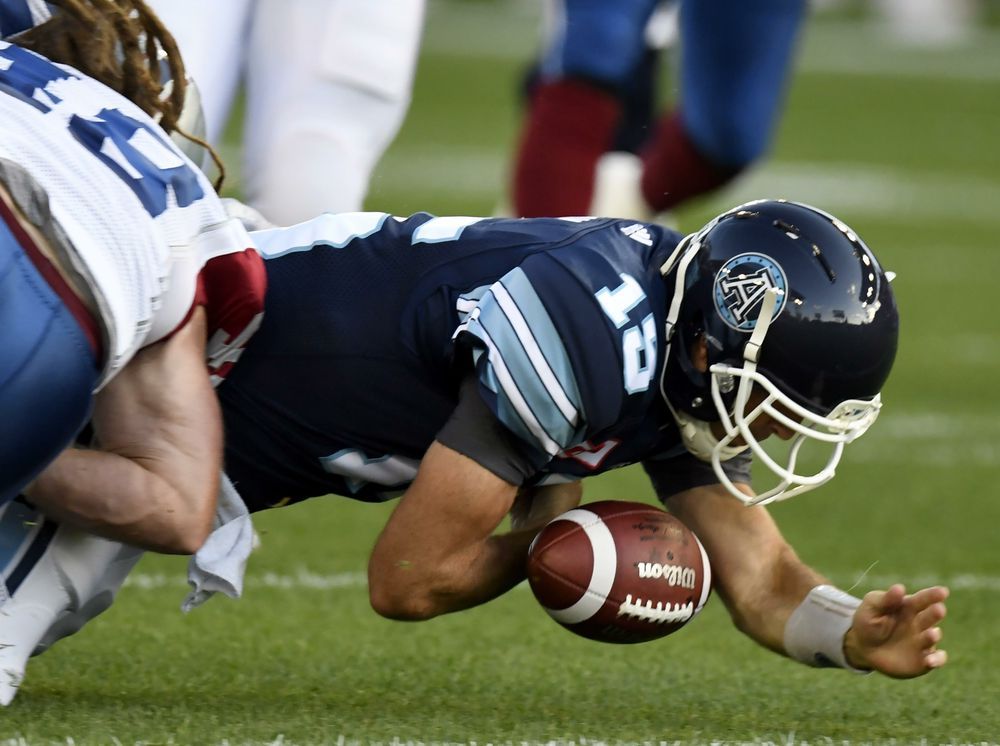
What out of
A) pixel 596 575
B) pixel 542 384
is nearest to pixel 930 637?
pixel 596 575

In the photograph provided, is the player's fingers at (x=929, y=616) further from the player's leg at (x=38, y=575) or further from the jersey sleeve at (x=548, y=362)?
the player's leg at (x=38, y=575)

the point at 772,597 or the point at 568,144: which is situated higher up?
the point at 772,597

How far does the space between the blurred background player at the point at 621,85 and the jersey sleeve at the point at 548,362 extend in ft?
8.33

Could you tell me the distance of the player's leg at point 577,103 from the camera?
5031 mm

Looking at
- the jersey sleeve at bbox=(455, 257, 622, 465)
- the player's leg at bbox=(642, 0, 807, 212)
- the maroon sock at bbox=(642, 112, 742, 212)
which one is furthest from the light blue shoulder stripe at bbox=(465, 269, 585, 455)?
the maroon sock at bbox=(642, 112, 742, 212)

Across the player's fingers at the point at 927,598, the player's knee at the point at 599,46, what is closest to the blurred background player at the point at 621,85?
the player's knee at the point at 599,46

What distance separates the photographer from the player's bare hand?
2.61m

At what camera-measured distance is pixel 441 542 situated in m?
2.62

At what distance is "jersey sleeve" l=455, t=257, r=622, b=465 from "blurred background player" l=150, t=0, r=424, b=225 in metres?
0.81

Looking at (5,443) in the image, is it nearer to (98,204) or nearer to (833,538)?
(98,204)

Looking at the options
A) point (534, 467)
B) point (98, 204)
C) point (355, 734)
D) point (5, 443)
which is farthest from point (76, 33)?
point (355, 734)

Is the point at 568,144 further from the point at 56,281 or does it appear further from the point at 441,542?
the point at 56,281

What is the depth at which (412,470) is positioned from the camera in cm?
283

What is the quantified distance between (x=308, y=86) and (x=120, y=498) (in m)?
1.13
